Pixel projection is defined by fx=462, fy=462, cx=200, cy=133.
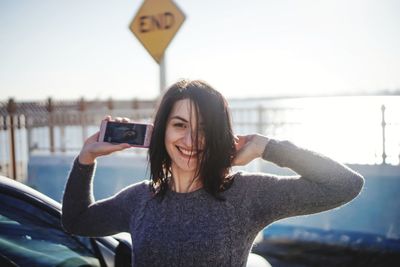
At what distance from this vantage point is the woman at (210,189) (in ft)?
5.41

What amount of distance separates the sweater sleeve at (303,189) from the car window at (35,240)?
3.67ft

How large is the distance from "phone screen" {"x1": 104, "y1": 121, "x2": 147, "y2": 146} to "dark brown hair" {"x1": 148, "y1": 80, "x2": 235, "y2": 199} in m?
0.18

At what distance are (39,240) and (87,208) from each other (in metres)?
0.52

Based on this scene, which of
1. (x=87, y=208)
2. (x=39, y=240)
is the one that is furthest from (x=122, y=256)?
(x=39, y=240)

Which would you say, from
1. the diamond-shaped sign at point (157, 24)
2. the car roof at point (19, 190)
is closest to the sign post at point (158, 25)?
the diamond-shaped sign at point (157, 24)

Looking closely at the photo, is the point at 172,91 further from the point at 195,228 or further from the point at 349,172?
the point at 349,172

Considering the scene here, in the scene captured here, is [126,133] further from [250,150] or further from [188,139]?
[250,150]

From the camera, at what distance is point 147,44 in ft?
15.2

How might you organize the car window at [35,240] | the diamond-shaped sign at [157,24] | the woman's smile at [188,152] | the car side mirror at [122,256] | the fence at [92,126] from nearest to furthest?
the woman's smile at [188,152], the car side mirror at [122,256], the car window at [35,240], the diamond-shaped sign at [157,24], the fence at [92,126]

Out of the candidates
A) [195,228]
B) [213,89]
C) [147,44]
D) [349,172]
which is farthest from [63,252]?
[147,44]

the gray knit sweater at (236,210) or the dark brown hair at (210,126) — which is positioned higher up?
the dark brown hair at (210,126)

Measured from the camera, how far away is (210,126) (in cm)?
172

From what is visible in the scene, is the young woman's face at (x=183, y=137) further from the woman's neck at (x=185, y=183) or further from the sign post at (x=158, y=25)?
the sign post at (x=158, y=25)

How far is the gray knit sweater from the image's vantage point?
1.64 m
